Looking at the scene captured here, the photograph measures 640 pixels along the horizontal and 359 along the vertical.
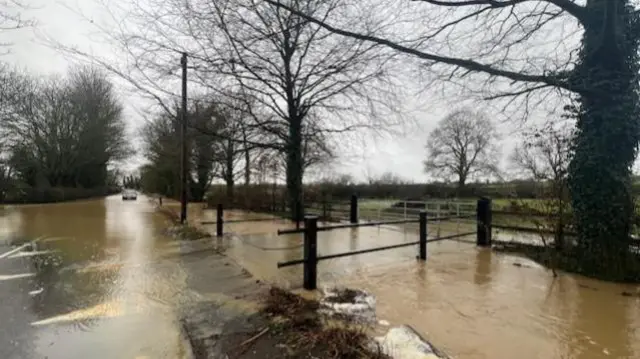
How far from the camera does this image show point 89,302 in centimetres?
477

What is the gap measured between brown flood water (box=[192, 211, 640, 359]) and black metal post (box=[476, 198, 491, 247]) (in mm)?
484

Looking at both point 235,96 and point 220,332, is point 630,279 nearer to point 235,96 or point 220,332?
point 220,332

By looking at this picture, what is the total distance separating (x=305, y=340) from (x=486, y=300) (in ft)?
8.03

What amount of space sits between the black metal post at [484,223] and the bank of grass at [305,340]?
212 inches

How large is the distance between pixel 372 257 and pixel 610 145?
4300 mm

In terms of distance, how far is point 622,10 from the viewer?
6.52m

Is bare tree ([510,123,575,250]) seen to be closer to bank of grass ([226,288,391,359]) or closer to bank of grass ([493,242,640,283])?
bank of grass ([493,242,640,283])

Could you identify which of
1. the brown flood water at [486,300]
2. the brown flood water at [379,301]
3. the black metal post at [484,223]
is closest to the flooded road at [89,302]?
the brown flood water at [379,301]

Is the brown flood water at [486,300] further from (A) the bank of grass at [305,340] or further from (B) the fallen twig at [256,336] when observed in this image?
(B) the fallen twig at [256,336]

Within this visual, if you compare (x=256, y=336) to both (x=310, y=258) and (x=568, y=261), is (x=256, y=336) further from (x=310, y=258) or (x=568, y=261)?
(x=568, y=261)

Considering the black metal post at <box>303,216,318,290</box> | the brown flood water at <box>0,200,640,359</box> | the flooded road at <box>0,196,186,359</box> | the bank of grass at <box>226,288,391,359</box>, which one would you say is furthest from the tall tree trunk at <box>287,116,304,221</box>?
the bank of grass at <box>226,288,391,359</box>

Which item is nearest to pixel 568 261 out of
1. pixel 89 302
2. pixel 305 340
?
pixel 305 340

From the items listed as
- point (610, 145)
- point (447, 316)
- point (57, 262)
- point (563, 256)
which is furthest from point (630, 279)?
point (57, 262)

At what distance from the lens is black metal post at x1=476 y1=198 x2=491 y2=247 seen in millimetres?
8164
